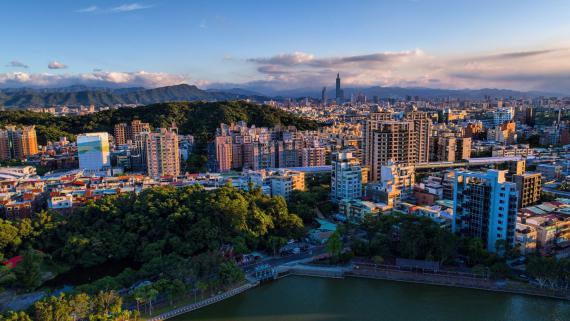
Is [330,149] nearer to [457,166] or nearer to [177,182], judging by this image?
[457,166]

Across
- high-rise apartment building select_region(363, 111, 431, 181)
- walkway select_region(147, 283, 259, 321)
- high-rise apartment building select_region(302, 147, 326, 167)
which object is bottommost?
walkway select_region(147, 283, 259, 321)

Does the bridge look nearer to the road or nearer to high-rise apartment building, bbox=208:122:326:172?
high-rise apartment building, bbox=208:122:326:172

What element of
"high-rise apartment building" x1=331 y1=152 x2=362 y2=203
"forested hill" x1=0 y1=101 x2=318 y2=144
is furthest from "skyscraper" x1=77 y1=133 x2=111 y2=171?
"high-rise apartment building" x1=331 y1=152 x2=362 y2=203

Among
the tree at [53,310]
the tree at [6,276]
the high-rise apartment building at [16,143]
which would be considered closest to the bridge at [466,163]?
the tree at [53,310]

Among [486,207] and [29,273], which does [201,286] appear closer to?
[29,273]

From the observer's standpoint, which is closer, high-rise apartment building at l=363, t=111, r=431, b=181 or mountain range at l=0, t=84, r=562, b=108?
high-rise apartment building at l=363, t=111, r=431, b=181

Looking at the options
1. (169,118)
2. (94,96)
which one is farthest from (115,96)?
(169,118)

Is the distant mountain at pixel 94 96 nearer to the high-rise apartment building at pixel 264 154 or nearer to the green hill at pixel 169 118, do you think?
the green hill at pixel 169 118
